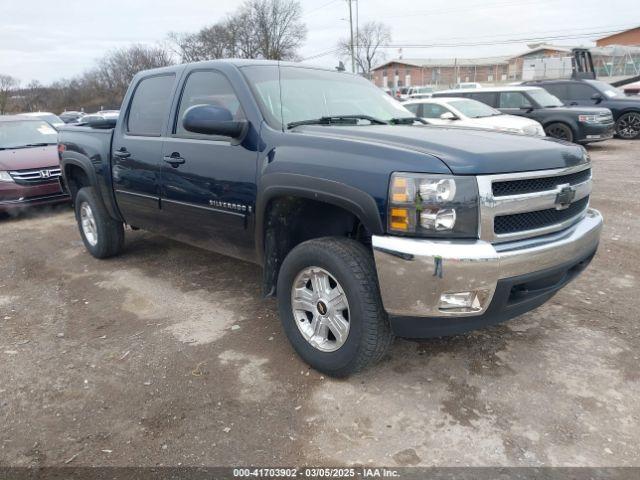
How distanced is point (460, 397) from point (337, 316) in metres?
0.81

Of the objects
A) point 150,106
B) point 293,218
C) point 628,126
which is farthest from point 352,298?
point 628,126

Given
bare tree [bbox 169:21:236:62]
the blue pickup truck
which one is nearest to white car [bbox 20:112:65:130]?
the blue pickup truck

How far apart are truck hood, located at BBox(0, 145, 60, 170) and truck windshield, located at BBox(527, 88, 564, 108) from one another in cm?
1090

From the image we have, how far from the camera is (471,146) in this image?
2.64m

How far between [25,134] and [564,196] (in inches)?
354

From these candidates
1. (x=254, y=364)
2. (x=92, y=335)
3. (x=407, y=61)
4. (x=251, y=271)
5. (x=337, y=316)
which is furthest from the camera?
(x=407, y=61)

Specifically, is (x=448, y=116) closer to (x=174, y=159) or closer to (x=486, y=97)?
(x=486, y=97)

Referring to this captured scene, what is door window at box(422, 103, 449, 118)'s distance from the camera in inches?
423

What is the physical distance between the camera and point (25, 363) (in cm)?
334

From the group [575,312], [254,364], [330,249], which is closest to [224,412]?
[254,364]

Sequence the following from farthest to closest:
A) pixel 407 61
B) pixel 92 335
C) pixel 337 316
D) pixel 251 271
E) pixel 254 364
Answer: pixel 407 61, pixel 251 271, pixel 92 335, pixel 254 364, pixel 337 316

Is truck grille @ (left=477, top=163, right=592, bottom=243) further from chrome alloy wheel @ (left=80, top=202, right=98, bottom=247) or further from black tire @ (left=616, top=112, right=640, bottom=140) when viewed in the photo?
black tire @ (left=616, top=112, right=640, bottom=140)

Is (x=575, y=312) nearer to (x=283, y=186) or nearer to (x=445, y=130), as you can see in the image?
(x=445, y=130)

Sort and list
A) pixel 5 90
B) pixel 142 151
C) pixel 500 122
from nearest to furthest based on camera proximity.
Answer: pixel 142 151, pixel 500 122, pixel 5 90
